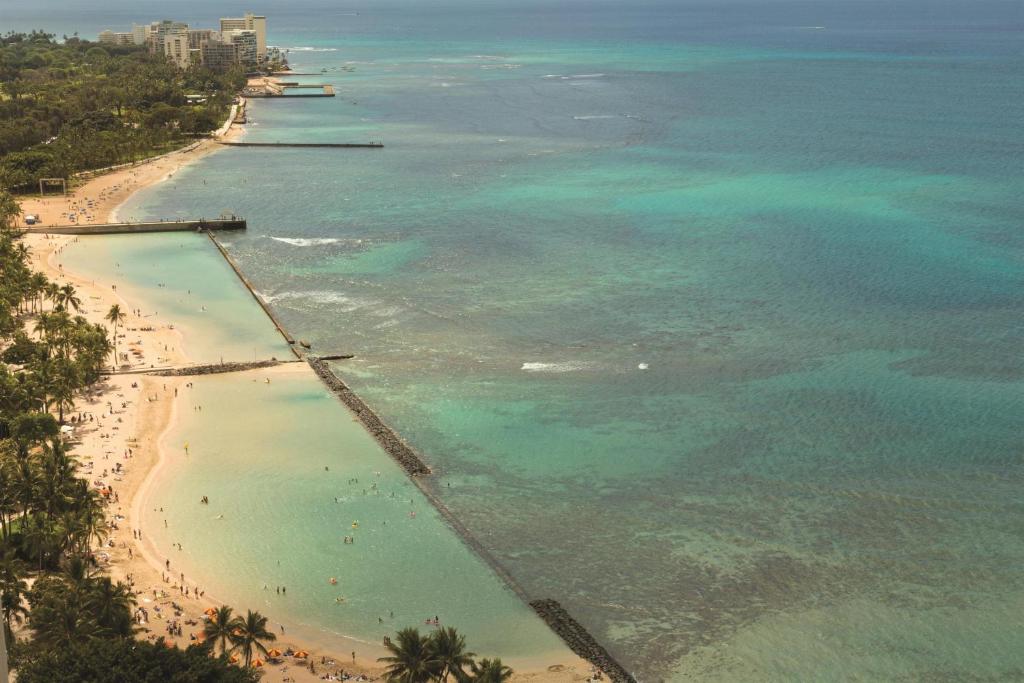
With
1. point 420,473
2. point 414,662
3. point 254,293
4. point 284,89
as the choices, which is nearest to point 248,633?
point 414,662

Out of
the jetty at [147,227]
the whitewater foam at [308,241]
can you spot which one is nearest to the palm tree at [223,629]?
the whitewater foam at [308,241]

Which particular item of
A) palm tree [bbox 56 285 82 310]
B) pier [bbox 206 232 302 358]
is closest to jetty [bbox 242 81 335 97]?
pier [bbox 206 232 302 358]

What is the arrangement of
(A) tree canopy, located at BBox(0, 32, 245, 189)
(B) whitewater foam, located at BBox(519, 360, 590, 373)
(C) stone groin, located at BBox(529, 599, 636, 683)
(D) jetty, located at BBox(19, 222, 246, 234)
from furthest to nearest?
(A) tree canopy, located at BBox(0, 32, 245, 189), (D) jetty, located at BBox(19, 222, 246, 234), (B) whitewater foam, located at BBox(519, 360, 590, 373), (C) stone groin, located at BBox(529, 599, 636, 683)

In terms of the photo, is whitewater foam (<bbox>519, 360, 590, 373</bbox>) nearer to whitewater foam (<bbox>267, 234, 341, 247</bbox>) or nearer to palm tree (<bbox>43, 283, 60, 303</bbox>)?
palm tree (<bbox>43, 283, 60, 303</bbox>)

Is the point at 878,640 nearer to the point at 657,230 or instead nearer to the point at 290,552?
the point at 290,552

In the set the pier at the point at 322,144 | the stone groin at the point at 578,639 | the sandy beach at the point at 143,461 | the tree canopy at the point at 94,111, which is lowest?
the stone groin at the point at 578,639

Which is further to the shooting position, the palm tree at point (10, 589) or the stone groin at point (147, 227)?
the stone groin at point (147, 227)

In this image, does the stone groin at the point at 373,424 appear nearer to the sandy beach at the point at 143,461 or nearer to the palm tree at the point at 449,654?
the sandy beach at the point at 143,461
